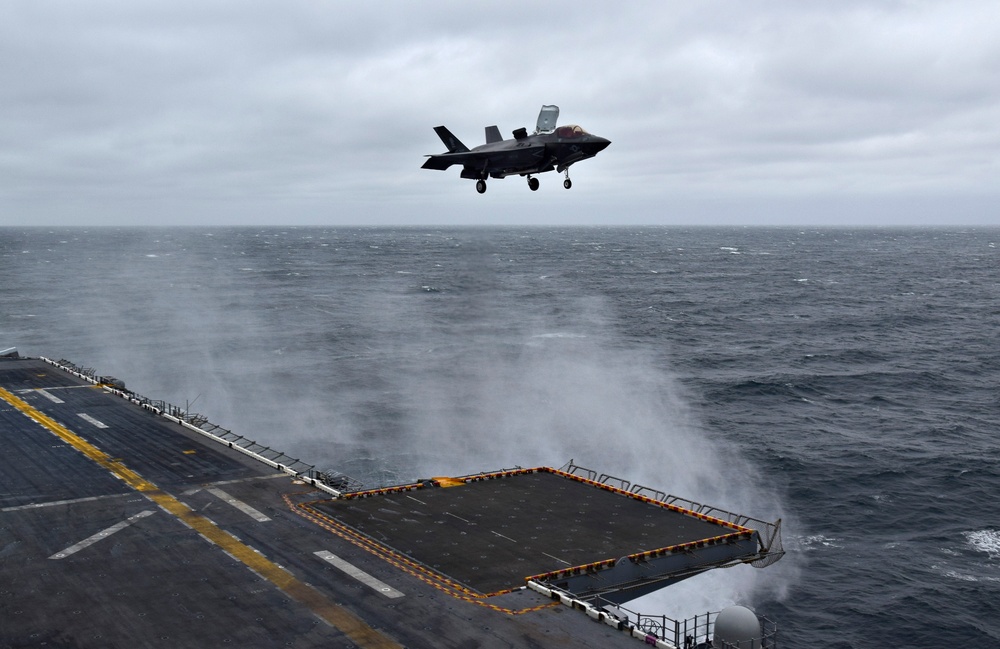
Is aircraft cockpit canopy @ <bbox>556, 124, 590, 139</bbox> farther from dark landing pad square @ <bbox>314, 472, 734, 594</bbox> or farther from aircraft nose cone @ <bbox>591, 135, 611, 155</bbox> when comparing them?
dark landing pad square @ <bbox>314, 472, 734, 594</bbox>

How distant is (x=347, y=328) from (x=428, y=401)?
5240 centimetres

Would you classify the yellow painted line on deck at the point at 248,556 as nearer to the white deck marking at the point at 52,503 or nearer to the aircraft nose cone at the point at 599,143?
the white deck marking at the point at 52,503

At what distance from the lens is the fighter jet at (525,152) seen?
43.9 meters

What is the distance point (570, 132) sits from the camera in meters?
43.9

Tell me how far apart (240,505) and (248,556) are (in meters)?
8.51

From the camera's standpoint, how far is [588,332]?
143 metres

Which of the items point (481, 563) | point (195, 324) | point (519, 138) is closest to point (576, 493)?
point (481, 563)

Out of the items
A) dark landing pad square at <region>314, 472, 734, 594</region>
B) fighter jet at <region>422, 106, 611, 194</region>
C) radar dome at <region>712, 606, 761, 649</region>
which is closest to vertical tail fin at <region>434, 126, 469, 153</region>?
fighter jet at <region>422, 106, 611, 194</region>

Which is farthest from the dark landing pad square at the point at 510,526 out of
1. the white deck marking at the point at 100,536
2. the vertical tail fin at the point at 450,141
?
the vertical tail fin at the point at 450,141

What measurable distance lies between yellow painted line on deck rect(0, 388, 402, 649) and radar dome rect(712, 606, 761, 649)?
40.7 ft

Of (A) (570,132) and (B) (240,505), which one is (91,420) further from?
(A) (570,132)

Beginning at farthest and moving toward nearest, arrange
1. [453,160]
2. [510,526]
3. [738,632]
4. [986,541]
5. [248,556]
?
1. [986,541]
2. [453,160]
3. [510,526]
4. [248,556]
5. [738,632]

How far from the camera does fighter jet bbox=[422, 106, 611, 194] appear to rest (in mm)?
43906

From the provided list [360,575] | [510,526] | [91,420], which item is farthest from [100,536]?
[91,420]
